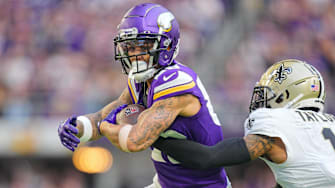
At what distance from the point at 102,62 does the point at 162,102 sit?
7.10 metres

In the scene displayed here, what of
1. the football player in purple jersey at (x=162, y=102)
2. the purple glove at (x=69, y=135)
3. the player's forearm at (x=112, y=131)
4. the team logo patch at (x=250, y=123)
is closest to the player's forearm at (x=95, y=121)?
the football player in purple jersey at (x=162, y=102)

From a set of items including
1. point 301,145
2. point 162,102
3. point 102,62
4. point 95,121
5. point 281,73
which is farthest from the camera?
point 102,62

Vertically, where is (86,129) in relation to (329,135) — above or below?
below

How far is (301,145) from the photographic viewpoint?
145 inches

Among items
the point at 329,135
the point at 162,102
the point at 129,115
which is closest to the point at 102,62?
the point at 129,115

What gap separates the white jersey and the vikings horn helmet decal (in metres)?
0.77

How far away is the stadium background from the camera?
9547mm

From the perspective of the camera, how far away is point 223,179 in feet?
13.6

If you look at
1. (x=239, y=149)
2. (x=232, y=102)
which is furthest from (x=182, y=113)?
(x=232, y=102)

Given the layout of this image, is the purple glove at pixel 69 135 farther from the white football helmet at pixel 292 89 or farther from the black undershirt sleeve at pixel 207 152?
the white football helmet at pixel 292 89

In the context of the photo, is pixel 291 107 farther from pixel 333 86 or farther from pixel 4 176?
pixel 4 176

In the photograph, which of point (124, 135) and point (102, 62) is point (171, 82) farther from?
point (102, 62)

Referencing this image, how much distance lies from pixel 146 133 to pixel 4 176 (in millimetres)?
8006

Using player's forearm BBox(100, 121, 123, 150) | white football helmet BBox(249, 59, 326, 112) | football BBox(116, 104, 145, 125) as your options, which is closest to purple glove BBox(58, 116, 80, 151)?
player's forearm BBox(100, 121, 123, 150)
